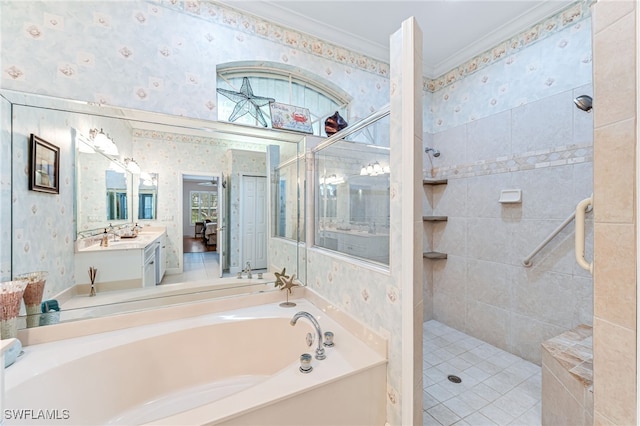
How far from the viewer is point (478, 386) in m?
1.76

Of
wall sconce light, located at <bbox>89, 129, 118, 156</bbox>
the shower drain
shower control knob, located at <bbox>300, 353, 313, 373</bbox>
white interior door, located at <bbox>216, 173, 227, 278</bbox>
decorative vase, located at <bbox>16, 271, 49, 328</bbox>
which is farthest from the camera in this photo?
white interior door, located at <bbox>216, 173, 227, 278</bbox>

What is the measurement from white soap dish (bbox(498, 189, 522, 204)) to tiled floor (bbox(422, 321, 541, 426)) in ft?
4.38

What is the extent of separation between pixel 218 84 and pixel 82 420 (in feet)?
7.13

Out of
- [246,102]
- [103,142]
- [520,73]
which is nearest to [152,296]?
[103,142]

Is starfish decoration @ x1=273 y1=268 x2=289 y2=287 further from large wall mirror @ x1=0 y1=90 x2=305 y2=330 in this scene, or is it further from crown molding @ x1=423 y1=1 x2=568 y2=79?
crown molding @ x1=423 y1=1 x2=568 y2=79

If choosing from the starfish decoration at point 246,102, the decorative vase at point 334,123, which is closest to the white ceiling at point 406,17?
the starfish decoration at point 246,102

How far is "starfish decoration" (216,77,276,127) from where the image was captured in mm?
1972

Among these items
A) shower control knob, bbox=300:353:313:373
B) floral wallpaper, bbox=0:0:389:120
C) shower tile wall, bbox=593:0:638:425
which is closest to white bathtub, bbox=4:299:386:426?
shower control knob, bbox=300:353:313:373

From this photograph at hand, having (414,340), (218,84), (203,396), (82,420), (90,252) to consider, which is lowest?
(203,396)

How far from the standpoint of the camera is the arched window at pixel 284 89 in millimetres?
1960

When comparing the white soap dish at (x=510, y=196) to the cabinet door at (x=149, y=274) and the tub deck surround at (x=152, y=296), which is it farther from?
the cabinet door at (x=149, y=274)

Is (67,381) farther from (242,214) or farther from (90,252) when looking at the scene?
(242,214)

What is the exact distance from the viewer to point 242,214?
2148 mm

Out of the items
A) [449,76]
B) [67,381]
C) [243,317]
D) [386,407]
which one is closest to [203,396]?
[243,317]
